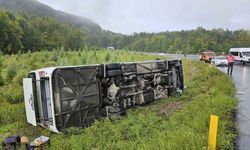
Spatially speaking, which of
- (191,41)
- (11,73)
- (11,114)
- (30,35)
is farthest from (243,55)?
(191,41)

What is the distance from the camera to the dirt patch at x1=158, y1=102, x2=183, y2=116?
13064mm

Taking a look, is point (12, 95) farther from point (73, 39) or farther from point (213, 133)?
point (73, 39)

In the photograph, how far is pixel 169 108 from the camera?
14.0 metres

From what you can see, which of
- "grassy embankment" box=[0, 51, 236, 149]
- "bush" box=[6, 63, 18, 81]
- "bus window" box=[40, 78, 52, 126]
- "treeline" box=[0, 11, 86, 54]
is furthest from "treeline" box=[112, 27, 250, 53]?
"bus window" box=[40, 78, 52, 126]

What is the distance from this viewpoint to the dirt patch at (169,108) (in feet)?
42.9

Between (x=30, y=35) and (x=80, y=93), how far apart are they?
83.6 meters

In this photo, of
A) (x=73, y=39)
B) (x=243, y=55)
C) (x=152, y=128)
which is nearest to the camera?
(x=152, y=128)

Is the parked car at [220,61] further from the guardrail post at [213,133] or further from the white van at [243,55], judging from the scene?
the guardrail post at [213,133]

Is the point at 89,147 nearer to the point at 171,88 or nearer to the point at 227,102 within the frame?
the point at 227,102

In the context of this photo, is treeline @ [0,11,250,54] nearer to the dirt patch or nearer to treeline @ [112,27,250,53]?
treeline @ [112,27,250,53]

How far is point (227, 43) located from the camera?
105m

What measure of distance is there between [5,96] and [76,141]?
948 centimetres

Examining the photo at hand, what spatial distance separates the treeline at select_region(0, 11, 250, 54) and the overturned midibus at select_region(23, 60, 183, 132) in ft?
149

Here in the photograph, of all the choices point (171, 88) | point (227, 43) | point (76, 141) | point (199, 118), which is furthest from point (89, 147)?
point (227, 43)
